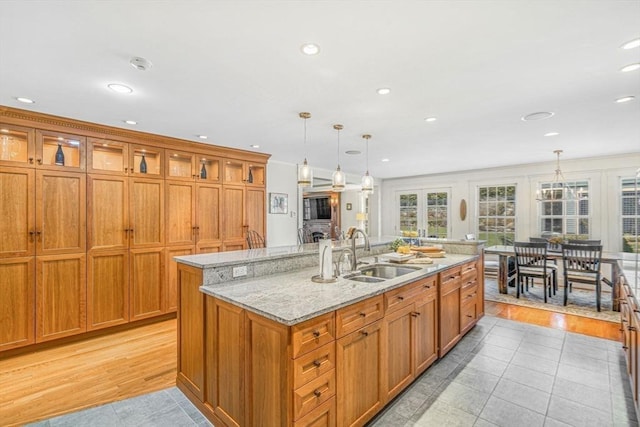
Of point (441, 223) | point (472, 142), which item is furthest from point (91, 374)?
point (441, 223)

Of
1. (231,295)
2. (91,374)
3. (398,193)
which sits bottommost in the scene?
(91,374)

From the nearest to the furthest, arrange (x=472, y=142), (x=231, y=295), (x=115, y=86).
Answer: (x=231, y=295)
(x=115, y=86)
(x=472, y=142)

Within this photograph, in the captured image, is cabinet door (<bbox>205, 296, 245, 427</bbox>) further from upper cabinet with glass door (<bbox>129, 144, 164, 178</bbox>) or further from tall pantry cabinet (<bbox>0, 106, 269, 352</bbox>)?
upper cabinet with glass door (<bbox>129, 144, 164, 178</bbox>)

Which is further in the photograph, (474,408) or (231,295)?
(474,408)

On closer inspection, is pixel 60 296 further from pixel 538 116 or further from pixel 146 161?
pixel 538 116

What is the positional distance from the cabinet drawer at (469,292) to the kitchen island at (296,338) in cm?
53

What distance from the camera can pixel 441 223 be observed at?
25.3ft

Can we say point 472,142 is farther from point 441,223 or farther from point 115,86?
point 115,86

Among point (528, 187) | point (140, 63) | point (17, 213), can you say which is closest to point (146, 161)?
point (17, 213)

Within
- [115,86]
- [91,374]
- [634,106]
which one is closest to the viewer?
[115,86]

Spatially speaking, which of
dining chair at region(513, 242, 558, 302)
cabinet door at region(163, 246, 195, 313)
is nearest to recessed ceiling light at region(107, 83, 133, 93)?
cabinet door at region(163, 246, 195, 313)

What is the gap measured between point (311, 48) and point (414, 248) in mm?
2555

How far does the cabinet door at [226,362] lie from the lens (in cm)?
173

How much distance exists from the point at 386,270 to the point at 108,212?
131 inches
